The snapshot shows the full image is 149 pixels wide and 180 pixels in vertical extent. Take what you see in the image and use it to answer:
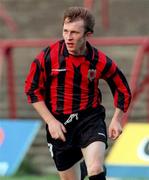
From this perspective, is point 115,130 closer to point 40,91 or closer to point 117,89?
point 117,89

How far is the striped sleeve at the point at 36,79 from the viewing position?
5671 mm

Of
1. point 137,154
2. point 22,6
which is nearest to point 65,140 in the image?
point 137,154

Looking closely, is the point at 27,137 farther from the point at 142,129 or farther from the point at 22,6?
the point at 22,6

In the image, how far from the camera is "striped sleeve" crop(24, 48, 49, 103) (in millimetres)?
5671

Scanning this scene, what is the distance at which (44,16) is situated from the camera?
582 inches

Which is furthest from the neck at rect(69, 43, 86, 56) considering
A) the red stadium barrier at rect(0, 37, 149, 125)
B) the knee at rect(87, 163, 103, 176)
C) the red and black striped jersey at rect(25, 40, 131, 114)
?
the red stadium barrier at rect(0, 37, 149, 125)

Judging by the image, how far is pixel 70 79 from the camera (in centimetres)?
573

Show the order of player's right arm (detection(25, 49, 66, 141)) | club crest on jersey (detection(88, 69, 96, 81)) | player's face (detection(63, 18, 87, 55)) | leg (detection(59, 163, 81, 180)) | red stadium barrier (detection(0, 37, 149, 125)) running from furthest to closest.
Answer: red stadium barrier (detection(0, 37, 149, 125)) → leg (detection(59, 163, 81, 180)) → club crest on jersey (detection(88, 69, 96, 81)) → player's right arm (detection(25, 49, 66, 141)) → player's face (detection(63, 18, 87, 55))

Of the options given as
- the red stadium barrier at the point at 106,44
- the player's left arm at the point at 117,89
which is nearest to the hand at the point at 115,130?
the player's left arm at the point at 117,89

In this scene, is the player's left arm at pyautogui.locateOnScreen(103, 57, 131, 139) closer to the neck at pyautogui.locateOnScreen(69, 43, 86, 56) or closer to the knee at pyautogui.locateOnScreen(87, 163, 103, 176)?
the neck at pyautogui.locateOnScreen(69, 43, 86, 56)

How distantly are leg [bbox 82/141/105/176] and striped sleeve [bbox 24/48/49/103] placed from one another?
1.58 feet

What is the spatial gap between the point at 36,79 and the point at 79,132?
0.48 meters

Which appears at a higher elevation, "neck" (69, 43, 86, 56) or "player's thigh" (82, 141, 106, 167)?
"neck" (69, 43, 86, 56)

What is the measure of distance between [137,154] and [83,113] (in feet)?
7.54
